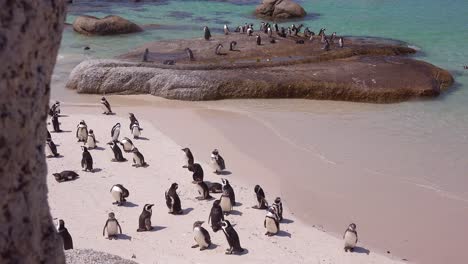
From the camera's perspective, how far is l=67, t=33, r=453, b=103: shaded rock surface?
67.7 feet

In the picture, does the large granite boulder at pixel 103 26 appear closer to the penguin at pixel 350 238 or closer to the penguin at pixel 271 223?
the penguin at pixel 271 223

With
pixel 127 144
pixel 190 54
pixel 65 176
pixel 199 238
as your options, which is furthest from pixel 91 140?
pixel 190 54

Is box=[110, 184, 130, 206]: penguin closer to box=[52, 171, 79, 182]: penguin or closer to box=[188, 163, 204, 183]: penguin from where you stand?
box=[52, 171, 79, 182]: penguin

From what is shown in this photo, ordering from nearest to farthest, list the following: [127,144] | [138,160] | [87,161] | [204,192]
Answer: [204,192] → [87,161] → [138,160] → [127,144]

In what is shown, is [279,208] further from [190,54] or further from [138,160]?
[190,54]

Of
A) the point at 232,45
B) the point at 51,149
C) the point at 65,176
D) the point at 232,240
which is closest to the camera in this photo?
the point at 232,240

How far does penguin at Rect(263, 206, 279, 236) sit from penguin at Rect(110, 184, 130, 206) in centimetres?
259

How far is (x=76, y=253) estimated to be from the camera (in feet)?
27.1

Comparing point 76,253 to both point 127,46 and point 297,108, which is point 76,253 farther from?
point 127,46

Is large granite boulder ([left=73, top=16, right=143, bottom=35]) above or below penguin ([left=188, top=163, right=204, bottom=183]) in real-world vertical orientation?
above

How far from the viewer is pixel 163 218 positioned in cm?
1125

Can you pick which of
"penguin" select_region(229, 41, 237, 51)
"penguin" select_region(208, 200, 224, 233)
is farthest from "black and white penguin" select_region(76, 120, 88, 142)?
"penguin" select_region(229, 41, 237, 51)

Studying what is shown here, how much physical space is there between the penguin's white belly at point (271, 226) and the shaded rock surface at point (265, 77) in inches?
397

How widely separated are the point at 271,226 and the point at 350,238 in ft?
4.08
